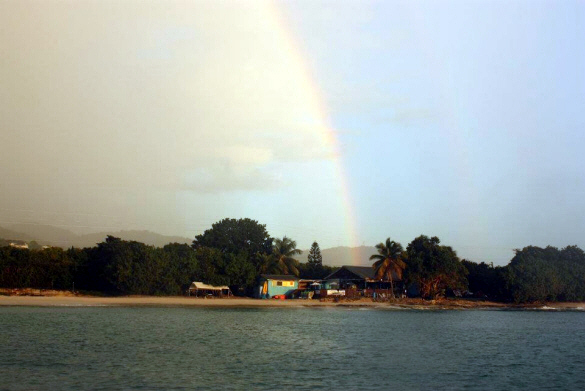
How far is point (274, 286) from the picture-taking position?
275 feet

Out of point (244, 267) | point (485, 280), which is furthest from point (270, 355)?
point (485, 280)

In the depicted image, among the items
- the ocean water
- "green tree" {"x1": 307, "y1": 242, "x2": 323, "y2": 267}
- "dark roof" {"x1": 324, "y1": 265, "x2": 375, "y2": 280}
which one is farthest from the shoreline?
"green tree" {"x1": 307, "y1": 242, "x2": 323, "y2": 267}

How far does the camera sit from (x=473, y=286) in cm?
9550

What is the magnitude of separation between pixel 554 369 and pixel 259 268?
6159cm

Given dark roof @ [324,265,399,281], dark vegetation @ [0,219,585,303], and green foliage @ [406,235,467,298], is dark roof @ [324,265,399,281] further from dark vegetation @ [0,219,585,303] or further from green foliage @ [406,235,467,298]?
green foliage @ [406,235,467,298]

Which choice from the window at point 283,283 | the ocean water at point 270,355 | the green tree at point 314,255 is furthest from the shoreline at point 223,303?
the green tree at point 314,255

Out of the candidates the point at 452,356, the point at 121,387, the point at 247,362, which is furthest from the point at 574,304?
the point at 121,387

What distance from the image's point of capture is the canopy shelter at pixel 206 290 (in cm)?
7618

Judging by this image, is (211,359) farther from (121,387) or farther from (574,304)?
(574,304)

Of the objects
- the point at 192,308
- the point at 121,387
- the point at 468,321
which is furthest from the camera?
the point at 192,308

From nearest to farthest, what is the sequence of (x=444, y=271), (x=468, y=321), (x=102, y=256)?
(x=468, y=321), (x=102, y=256), (x=444, y=271)

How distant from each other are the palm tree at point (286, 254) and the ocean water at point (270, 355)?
3640 cm

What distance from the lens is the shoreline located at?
205 ft

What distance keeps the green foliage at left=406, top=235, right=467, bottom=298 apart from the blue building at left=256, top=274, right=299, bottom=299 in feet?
59.5
